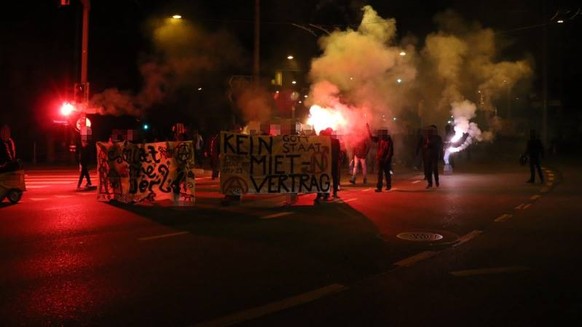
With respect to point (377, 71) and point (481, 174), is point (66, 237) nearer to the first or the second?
point (377, 71)

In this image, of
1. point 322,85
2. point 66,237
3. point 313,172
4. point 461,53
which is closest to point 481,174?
point 461,53

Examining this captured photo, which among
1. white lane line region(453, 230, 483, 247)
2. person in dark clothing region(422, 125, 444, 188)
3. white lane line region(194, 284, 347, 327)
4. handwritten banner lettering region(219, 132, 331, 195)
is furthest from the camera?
person in dark clothing region(422, 125, 444, 188)

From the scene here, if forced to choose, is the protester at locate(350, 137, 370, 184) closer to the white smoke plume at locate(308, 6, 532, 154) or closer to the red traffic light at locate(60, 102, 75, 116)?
the white smoke plume at locate(308, 6, 532, 154)

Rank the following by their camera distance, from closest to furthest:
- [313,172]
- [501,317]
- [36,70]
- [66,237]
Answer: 1. [501,317]
2. [66,237]
3. [313,172]
4. [36,70]

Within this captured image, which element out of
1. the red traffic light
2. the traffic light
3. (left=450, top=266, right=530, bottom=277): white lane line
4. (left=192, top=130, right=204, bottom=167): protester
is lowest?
(left=450, top=266, right=530, bottom=277): white lane line

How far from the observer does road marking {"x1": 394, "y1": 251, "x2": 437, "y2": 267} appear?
675 centimetres

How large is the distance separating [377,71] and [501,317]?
46.9ft

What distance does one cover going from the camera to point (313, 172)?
1205cm

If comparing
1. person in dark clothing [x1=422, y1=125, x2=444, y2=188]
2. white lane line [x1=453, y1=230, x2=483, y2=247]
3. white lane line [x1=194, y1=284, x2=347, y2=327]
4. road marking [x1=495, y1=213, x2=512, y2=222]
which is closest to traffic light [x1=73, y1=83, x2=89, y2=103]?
person in dark clothing [x1=422, y1=125, x2=444, y2=188]

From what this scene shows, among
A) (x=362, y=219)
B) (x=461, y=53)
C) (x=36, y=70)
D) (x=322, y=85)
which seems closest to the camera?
(x=362, y=219)

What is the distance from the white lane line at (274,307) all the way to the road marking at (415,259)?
1.25 m

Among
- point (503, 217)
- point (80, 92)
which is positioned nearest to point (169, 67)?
point (80, 92)

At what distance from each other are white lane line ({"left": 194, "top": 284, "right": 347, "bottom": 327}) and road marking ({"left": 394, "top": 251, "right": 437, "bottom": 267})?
1255mm

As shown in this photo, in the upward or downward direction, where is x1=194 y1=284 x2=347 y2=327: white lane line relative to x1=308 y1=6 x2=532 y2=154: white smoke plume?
downward
